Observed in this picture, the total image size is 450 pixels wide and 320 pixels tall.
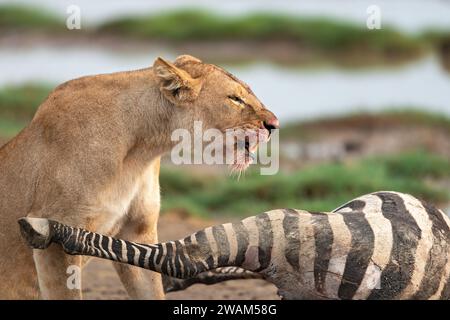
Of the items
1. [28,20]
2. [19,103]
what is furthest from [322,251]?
[28,20]

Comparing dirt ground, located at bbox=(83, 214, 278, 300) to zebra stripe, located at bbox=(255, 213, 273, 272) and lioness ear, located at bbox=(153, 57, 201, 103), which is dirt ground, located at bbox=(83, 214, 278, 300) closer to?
zebra stripe, located at bbox=(255, 213, 273, 272)

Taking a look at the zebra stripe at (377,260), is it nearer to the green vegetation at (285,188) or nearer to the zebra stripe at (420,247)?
the zebra stripe at (420,247)

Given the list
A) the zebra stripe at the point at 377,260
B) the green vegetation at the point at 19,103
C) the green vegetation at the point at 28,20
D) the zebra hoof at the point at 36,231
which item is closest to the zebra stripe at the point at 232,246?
the zebra stripe at the point at 377,260

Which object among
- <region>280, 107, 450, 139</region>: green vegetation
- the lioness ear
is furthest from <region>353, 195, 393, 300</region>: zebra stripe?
<region>280, 107, 450, 139</region>: green vegetation

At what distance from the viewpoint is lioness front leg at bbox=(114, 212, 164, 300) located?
19.4ft

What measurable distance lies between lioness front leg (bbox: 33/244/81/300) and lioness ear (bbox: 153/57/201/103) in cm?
96

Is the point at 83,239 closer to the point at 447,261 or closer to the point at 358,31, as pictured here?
the point at 447,261

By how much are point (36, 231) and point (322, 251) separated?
4.53ft

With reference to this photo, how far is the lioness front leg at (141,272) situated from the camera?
591cm

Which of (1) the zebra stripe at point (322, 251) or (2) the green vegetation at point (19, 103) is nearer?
(1) the zebra stripe at point (322, 251)

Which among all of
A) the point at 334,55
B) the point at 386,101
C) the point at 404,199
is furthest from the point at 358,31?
the point at 404,199

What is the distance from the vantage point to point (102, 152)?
562 cm

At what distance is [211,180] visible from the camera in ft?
40.0

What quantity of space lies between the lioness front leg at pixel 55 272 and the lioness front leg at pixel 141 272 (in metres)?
0.37
